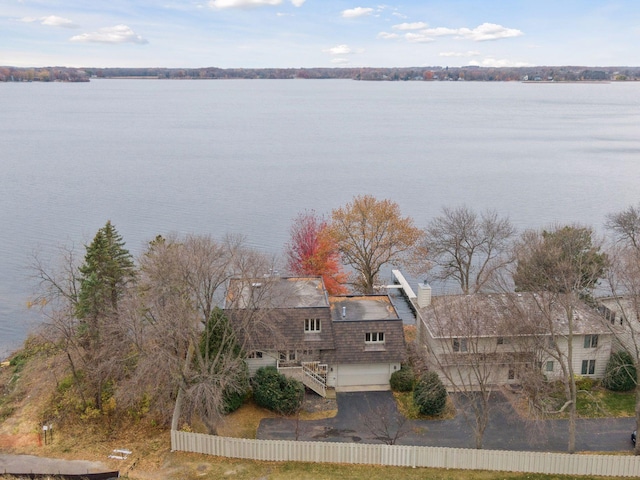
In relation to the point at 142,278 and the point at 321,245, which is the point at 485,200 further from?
→ the point at 142,278

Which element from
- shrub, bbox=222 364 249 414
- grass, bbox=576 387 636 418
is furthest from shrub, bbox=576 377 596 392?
shrub, bbox=222 364 249 414

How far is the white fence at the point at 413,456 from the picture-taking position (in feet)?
82.8

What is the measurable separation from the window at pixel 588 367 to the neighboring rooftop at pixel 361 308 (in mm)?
11295

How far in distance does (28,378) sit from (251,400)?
613 inches

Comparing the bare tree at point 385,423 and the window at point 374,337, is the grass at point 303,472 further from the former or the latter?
the window at point 374,337

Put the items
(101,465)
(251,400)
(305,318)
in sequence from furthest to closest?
(305,318) < (251,400) < (101,465)

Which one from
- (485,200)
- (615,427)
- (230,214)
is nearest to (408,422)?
(615,427)

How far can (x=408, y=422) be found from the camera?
30.9 metres

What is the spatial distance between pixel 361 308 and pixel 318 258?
11.2 meters

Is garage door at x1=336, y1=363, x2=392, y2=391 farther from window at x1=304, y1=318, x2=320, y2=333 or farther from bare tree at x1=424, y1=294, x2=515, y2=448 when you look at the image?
bare tree at x1=424, y1=294, x2=515, y2=448

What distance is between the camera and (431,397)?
101ft

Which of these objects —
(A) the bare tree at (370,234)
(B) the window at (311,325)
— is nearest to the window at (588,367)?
(B) the window at (311,325)

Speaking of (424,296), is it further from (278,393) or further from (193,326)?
(193,326)

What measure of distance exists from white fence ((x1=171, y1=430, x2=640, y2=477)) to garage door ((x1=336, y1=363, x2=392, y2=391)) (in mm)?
8867
